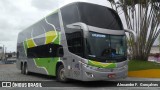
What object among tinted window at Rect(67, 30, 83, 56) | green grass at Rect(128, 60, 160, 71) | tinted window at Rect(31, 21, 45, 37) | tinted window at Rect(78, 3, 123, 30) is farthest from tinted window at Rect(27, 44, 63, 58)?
green grass at Rect(128, 60, 160, 71)

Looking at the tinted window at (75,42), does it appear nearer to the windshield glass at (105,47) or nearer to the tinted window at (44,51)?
the windshield glass at (105,47)

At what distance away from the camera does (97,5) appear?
1530 cm

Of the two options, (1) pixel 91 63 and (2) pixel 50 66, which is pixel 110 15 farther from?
(2) pixel 50 66

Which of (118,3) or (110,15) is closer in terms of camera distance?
(110,15)

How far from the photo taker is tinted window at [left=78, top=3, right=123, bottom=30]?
14.3m

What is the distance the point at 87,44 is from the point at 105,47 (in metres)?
0.96

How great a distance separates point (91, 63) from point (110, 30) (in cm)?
206

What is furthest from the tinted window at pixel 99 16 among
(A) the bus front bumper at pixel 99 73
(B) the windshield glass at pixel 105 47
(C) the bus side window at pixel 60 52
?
(C) the bus side window at pixel 60 52

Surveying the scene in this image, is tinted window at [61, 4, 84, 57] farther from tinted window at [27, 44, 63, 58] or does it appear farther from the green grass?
the green grass

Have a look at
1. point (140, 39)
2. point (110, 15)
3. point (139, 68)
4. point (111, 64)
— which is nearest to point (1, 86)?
point (111, 64)

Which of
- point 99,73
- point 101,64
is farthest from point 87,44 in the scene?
point 99,73

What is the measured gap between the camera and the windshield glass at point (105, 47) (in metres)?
13.8

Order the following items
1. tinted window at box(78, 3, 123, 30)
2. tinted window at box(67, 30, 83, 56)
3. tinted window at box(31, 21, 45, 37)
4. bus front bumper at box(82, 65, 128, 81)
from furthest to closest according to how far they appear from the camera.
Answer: tinted window at box(31, 21, 45, 37) < tinted window at box(78, 3, 123, 30) < tinted window at box(67, 30, 83, 56) < bus front bumper at box(82, 65, 128, 81)

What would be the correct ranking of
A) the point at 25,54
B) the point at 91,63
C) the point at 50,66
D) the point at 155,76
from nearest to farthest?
the point at 91,63, the point at 50,66, the point at 155,76, the point at 25,54
